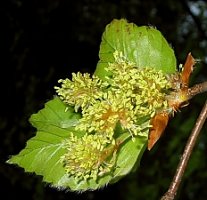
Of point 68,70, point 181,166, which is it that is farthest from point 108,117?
point 68,70

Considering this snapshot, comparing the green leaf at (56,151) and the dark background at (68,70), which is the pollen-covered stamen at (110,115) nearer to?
the green leaf at (56,151)

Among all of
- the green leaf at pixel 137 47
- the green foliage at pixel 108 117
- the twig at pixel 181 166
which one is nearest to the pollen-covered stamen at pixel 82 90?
the green foliage at pixel 108 117

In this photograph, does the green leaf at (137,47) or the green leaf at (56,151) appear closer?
the green leaf at (56,151)

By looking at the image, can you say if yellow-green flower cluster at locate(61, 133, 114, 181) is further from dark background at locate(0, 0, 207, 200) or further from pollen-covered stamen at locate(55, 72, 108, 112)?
dark background at locate(0, 0, 207, 200)

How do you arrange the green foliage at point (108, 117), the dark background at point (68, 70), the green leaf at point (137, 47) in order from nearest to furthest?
1. the green foliage at point (108, 117)
2. the green leaf at point (137, 47)
3. the dark background at point (68, 70)

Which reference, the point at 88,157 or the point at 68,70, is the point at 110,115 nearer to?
the point at 88,157

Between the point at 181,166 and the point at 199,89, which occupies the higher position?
the point at 199,89

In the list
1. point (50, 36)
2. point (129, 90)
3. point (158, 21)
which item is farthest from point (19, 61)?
point (129, 90)
